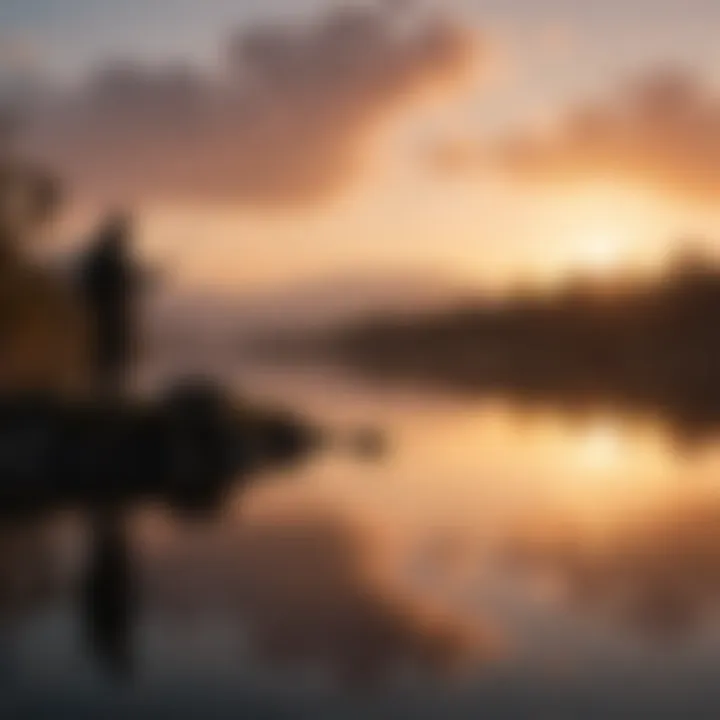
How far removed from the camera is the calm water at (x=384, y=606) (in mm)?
11453

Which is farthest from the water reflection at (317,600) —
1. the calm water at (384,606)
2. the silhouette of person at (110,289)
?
the silhouette of person at (110,289)

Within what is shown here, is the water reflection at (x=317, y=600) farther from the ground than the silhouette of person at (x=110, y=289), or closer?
closer

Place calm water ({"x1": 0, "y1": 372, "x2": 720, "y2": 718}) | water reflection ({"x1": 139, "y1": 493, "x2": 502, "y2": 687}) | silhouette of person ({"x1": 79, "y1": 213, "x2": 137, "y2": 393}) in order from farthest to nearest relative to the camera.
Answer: silhouette of person ({"x1": 79, "y1": 213, "x2": 137, "y2": 393}) < water reflection ({"x1": 139, "y1": 493, "x2": 502, "y2": 687}) < calm water ({"x1": 0, "y1": 372, "x2": 720, "y2": 718})

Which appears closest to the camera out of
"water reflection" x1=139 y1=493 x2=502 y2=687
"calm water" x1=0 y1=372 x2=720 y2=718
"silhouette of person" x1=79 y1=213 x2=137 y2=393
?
"calm water" x1=0 y1=372 x2=720 y2=718

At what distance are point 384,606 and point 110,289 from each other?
15.5 meters

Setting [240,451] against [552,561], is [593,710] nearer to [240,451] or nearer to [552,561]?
[552,561]

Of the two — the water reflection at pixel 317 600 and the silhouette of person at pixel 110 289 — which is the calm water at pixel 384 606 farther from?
the silhouette of person at pixel 110 289

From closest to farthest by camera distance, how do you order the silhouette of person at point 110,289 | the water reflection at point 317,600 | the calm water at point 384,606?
the calm water at point 384,606 → the water reflection at point 317,600 → the silhouette of person at point 110,289

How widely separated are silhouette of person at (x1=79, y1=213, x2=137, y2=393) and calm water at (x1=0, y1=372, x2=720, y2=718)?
20.4ft

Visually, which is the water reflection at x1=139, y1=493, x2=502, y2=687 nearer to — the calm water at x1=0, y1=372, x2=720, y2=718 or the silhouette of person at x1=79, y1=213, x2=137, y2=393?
the calm water at x1=0, y1=372, x2=720, y2=718

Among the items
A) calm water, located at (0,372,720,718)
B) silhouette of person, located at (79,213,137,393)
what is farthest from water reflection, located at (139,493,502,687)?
silhouette of person, located at (79,213,137,393)

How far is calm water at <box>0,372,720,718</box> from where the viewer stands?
451 inches

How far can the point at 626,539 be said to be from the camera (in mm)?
20188

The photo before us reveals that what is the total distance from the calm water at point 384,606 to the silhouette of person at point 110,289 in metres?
6.20
